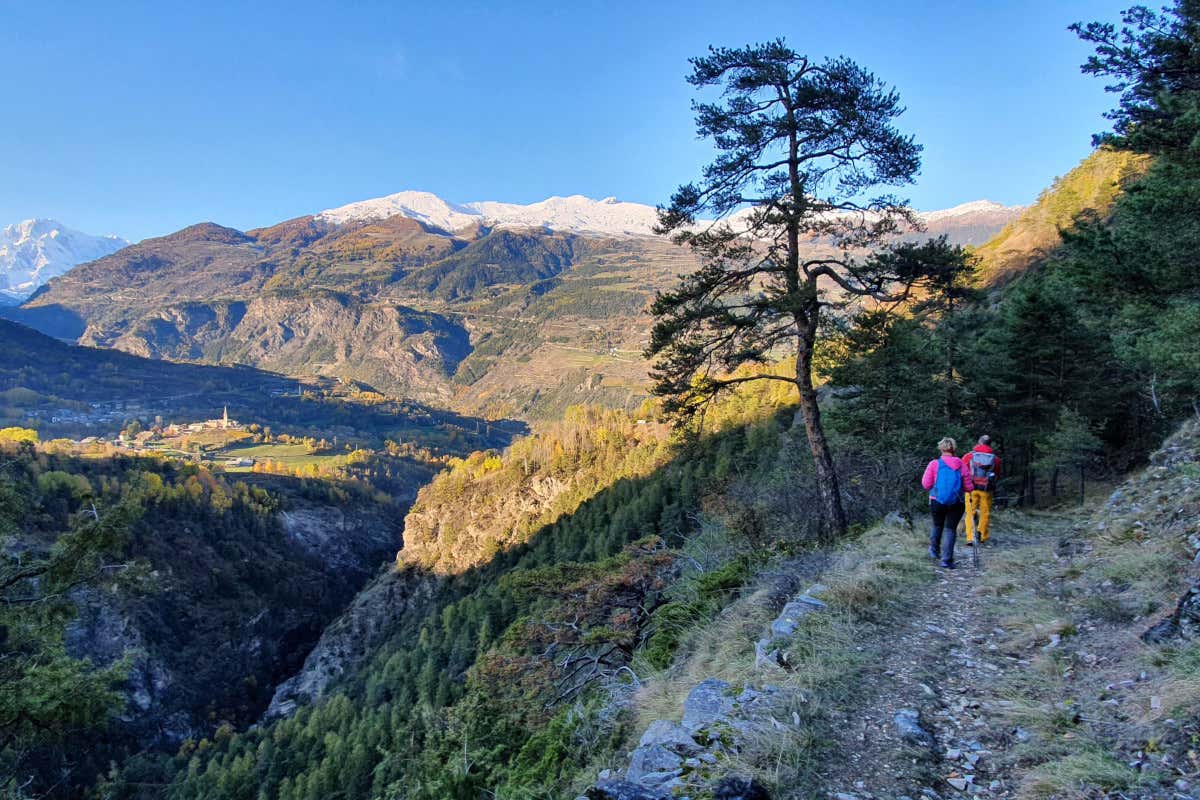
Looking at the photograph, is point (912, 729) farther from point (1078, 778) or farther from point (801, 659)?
point (801, 659)

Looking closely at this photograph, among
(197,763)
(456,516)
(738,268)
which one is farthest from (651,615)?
(456,516)

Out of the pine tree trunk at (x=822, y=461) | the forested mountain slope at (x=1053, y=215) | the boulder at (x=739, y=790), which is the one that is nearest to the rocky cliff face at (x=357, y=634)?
the forested mountain slope at (x=1053, y=215)

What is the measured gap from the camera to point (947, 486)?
9.65m

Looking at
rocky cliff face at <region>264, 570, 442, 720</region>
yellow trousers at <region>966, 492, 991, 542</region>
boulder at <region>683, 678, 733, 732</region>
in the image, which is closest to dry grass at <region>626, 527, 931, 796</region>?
boulder at <region>683, 678, 733, 732</region>

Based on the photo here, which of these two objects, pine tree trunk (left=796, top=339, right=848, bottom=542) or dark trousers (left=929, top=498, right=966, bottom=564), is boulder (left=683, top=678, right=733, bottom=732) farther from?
pine tree trunk (left=796, top=339, right=848, bottom=542)

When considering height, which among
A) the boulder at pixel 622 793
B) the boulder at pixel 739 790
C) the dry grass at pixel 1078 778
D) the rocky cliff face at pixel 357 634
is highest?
the dry grass at pixel 1078 778

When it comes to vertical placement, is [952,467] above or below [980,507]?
above

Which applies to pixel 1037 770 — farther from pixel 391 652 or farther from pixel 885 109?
pixel 391 652

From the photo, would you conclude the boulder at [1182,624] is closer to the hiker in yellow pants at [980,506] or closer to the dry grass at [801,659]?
the dry grass at [801,659]

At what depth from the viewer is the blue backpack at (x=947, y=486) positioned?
9.55 metres

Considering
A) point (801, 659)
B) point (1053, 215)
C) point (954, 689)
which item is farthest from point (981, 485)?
point (1053, 215)

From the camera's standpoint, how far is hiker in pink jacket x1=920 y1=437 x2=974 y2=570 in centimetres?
945

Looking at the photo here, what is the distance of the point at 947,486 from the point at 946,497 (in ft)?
0.62

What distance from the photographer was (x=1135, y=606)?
235 inches
